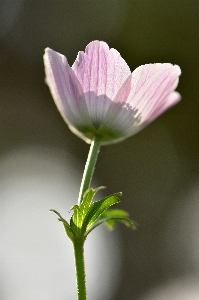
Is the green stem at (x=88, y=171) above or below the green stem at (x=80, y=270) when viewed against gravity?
above

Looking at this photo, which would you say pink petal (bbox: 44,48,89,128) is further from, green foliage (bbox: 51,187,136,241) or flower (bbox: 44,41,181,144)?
green foliage (bbox: 51,187,136,241)

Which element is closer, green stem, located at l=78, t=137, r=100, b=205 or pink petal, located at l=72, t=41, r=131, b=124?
green stem, located at l=78, t=137, r=100, b=205

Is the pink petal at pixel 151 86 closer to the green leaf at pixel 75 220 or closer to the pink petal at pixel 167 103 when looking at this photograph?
the pink petal at pixel 167 103

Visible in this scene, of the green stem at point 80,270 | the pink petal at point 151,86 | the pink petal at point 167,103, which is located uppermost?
the pink petal at point 151,86

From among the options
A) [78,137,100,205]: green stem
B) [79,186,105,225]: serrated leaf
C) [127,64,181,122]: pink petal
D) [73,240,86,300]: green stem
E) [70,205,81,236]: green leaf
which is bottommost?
[73,240,86,300]: green stem

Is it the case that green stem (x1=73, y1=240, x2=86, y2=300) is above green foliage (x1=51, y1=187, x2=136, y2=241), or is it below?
below

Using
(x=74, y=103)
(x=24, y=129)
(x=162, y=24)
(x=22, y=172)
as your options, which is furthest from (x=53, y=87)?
(x=24, y=129)

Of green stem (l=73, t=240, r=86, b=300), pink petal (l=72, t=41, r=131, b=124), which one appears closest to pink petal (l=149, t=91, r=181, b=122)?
pink petal (l=72, t=41, r=131, b=124)

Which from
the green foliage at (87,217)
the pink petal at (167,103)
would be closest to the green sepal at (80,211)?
the green foliage at (87,217)
